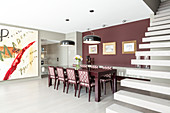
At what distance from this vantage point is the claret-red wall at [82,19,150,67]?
4.46m

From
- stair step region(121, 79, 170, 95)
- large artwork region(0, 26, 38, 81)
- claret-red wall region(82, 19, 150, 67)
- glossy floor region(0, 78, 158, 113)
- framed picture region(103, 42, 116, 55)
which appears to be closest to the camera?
stair step region(121, 79, 170, 95)

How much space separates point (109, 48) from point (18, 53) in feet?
15.0

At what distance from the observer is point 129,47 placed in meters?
4.73

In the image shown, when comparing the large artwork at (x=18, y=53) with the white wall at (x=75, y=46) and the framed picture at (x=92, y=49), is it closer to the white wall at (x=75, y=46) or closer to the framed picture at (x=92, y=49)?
the white wall at (x=75, y=46)

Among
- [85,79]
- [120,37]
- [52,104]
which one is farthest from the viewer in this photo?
[120,37]

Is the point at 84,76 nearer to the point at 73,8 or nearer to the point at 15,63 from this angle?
the point at 73,8

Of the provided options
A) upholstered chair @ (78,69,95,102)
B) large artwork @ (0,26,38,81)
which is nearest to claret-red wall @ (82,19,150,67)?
upholstered chair @ (78,69,95,102)

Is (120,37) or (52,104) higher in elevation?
(120,37)

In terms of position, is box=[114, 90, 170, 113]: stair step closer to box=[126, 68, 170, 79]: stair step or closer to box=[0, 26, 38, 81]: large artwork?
box=[126, 68, 170, 79]: stair step

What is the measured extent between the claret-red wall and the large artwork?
3.47 m

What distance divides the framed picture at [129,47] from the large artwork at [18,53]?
4620 millimetres

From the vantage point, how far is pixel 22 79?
208 inches

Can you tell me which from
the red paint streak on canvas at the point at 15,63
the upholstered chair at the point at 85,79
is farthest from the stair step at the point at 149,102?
the red paint streak on canvas at the point at 15,63

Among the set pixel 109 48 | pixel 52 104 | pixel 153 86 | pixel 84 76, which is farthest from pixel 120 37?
pixel 52 104
